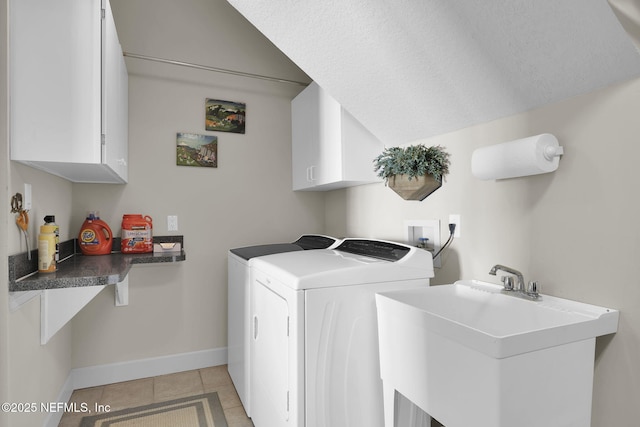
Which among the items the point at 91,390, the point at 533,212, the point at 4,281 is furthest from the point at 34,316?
the point at 533,212

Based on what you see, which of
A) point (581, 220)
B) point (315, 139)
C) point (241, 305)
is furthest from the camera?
point (315, 139)

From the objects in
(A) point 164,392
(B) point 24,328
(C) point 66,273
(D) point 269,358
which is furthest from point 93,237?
(D) point 269,358

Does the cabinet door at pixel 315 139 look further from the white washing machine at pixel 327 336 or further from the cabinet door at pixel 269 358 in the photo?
the cabinet door at pixel 269 358

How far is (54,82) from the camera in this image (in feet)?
4.89

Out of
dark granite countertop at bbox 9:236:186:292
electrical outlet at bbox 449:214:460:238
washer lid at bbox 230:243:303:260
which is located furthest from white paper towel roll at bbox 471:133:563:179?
dark granite countertop at bbox 9:236:186:292

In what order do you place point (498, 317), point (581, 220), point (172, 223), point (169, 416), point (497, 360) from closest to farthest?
point (497, 360) < point (581, 220) < point (498, 317) < point (169, 416) < point (172, 223)

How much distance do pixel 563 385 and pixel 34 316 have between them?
2107 mm

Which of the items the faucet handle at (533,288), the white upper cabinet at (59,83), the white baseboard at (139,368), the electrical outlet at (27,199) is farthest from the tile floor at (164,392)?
the faucet handle at (533,288)

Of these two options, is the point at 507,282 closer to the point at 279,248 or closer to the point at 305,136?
the point at 279,248

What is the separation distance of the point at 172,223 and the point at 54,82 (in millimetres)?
1374

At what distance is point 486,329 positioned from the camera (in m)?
1.44

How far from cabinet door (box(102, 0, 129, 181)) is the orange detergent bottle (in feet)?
0.97

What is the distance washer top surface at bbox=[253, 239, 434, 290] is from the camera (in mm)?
1545

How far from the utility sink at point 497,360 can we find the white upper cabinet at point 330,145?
1051 millimetres
